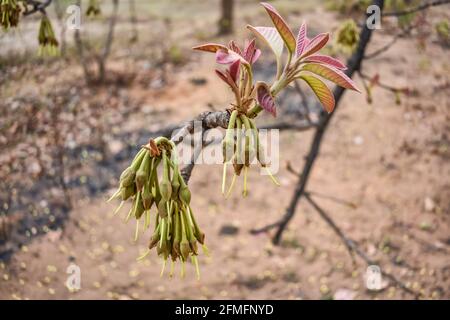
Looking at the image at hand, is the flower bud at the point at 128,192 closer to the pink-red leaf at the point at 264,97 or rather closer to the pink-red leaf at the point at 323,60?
the pink-red leaf at the point at 264,97

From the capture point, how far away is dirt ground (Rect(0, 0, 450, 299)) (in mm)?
2832

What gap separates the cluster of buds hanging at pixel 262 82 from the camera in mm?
968

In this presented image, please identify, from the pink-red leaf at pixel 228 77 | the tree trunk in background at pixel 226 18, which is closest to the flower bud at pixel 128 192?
the pink-red leaf at pixel 228 77

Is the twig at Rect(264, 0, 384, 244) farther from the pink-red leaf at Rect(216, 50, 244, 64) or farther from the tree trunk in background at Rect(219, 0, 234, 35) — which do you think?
the tree trunk in background at Rect(219, 0, 234, 35)

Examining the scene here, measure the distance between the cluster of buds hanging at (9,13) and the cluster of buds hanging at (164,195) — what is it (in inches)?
36.8

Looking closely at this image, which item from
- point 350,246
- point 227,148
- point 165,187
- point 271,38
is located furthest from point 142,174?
point 350,246

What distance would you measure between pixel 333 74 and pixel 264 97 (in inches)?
6.9

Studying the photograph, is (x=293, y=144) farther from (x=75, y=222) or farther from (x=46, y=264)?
(x=46, y=264)

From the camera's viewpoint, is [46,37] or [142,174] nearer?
[142,174]

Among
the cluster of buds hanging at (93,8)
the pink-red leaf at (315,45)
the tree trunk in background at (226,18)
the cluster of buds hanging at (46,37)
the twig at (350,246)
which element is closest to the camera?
the pink-red leaf at (315,45)

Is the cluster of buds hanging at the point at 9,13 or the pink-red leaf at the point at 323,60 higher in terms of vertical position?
the cluster of buds hanging at the point at 9,13

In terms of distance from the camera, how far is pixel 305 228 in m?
3.46

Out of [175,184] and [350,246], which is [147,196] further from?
[350,246]

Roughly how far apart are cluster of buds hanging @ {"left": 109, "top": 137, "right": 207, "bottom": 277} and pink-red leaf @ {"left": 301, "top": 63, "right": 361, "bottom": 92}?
39cm
